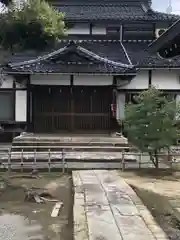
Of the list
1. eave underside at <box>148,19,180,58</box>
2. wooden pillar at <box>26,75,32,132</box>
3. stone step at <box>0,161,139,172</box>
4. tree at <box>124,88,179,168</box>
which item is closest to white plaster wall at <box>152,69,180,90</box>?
eave underside at <box>148,19,180,58</box>

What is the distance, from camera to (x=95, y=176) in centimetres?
1237

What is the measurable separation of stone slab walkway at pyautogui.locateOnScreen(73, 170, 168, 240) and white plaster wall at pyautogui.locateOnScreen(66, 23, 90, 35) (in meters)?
13.9

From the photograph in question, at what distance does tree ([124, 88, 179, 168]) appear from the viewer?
13.5 metres

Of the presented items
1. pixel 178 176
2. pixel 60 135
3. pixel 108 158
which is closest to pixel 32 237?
pixel 178 176

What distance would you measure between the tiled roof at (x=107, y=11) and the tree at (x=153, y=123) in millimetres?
10585

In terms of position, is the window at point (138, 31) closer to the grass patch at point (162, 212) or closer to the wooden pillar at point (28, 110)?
the wooden pillar at point (28, 110)

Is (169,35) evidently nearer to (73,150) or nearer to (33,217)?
(73,150)

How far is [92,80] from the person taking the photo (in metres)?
20.1

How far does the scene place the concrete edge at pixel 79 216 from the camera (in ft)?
21.9

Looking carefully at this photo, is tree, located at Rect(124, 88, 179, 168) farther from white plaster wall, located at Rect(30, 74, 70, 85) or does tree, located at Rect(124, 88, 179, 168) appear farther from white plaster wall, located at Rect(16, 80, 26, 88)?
white plaster wall, located at Rect(16, 80, 26, 88)

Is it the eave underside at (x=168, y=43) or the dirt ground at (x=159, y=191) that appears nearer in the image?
the dirt ground at (x=159, y=191)

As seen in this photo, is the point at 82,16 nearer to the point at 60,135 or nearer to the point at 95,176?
the point at 60,135

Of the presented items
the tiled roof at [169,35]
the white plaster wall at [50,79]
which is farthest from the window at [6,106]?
the tiled roof at [169,35]

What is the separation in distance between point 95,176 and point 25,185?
2.13 m
